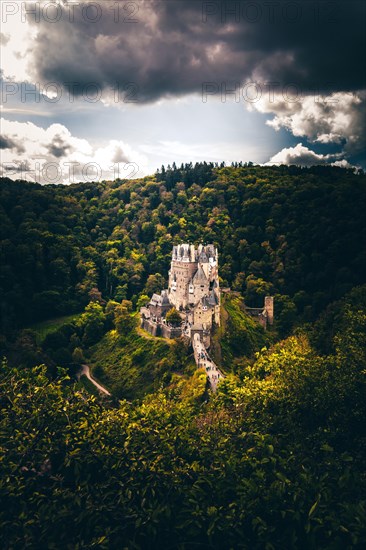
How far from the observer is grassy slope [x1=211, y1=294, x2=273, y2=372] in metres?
48.4

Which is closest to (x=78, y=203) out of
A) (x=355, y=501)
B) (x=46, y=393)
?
(x=46, y=393)

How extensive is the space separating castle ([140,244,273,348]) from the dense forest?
2.36 meters

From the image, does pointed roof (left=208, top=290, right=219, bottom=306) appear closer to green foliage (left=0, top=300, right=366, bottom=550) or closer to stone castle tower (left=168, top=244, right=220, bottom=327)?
stone castle tower (left=168, top=244, right=220, bottom=327)

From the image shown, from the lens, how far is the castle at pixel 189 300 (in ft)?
152

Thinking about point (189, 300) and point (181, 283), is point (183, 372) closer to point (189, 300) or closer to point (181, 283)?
point (189, 300)

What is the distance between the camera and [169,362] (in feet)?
147

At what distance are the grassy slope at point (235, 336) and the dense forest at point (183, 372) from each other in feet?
0.99

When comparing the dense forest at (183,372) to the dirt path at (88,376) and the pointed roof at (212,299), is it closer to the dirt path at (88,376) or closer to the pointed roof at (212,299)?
the dirt path at (88,376)

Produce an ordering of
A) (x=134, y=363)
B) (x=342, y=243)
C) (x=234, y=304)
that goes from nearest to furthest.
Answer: (x=134, y=363), (x=234, y=304), (x=342, y=243)

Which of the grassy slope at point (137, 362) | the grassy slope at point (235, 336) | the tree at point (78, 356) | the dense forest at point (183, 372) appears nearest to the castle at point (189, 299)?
the grassy slope at point (137, 362)

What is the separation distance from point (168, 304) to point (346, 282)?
3508 centimetres

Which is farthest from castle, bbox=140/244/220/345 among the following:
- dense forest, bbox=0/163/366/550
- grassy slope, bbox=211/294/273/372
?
grassy slope, bbox=211/294/273/372

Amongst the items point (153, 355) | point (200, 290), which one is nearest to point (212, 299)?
point (200, 290)

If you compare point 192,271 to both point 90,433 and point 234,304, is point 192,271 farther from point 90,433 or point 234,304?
point 90,433
